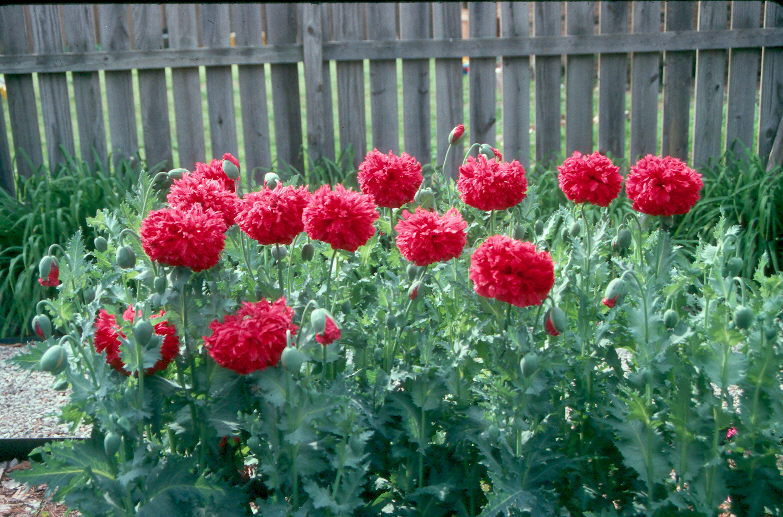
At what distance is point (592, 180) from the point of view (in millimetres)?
2406

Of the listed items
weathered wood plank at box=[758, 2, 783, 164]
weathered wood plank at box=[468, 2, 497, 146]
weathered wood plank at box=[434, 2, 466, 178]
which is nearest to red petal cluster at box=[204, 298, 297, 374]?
A: weathered wood plank at box=[434, 2, 466, 178]

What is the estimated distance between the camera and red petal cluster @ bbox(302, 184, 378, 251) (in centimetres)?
204

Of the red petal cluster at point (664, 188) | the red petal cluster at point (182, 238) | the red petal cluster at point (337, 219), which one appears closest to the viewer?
the red petal cluster at point (182, 238)

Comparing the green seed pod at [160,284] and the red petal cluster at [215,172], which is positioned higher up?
the red petal cluster at [215,172]

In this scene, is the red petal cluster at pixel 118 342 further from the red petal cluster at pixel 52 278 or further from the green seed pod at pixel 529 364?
the green seed pod at pixel 529 364

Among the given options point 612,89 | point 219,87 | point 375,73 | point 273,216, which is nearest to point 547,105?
point 612,89

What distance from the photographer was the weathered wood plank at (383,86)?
5.34m

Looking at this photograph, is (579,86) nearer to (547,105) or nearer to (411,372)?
(547,105)

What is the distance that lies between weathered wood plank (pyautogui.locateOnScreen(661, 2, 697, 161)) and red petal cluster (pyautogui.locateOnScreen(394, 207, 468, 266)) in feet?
12.5

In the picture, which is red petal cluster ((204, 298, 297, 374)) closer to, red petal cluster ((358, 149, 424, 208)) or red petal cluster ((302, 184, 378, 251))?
red petal cluster ((302, 184, 378, 251))

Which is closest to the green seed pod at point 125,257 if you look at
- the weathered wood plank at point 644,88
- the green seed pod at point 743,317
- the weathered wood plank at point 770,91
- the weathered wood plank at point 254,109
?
the green seed pod at point 743,317

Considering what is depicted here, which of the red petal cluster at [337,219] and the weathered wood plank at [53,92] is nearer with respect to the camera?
the red petal cluster at [337,219]

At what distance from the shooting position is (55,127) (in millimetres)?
5328

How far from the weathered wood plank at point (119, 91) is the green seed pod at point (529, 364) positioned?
153 inches
